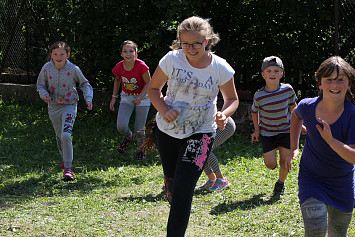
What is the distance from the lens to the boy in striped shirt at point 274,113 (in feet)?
20.0

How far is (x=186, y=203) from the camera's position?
396 centimetres

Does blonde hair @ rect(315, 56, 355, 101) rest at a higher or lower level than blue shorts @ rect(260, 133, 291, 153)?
higher

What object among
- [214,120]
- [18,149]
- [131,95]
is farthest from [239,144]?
[214,120]

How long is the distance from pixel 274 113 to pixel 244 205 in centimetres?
113

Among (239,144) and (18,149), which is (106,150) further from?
(239,144)

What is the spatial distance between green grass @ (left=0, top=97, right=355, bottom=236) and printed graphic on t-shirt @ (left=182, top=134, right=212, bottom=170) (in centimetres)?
121

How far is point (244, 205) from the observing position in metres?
5.91

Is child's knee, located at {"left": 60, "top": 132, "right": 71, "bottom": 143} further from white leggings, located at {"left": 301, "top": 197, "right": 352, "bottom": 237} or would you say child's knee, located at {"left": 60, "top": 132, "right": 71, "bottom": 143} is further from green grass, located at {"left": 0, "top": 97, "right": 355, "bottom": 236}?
white leggings, located at {"left": 301, "top": 197, "right": 352, "bottom": 237}

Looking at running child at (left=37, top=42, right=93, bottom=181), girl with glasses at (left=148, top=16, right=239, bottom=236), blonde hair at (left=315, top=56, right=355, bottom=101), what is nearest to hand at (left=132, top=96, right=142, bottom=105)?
running child at (left=37, top=42, right=93, bottom=181)

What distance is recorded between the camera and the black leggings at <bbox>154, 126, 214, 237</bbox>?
13.0 feet

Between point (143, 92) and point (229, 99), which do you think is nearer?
point (229, 99)

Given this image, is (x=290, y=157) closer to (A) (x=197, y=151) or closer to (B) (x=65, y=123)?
(A) (x=197, y=151)

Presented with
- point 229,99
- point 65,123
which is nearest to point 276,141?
point 229,99

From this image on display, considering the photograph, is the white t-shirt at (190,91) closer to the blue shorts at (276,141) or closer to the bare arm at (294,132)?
the bare arm at (294,132)
